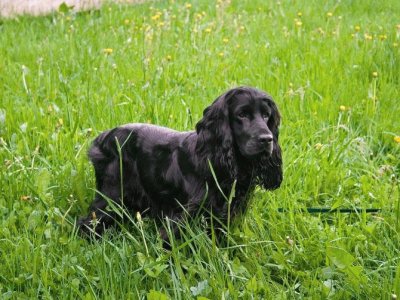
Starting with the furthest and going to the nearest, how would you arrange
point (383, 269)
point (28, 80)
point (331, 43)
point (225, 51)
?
point (331, 43)
point (225, 51)
point (28, 80)
point (383, 269)

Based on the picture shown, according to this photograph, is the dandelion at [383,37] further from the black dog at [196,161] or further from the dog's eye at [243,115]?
the dog's eye at [243,115]

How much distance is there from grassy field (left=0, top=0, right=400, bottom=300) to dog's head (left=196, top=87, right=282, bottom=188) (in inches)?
14.6

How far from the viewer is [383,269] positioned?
274cm

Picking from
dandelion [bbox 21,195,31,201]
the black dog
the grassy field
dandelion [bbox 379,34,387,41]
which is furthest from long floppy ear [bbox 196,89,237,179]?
Result: dandelion [bbox 379,34,387,41]

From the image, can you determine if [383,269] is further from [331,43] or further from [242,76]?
[331,43]

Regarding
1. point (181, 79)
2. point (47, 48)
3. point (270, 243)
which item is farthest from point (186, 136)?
point (47, 48)

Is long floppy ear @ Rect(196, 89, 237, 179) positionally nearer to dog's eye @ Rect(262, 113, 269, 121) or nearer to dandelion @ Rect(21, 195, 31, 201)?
dog's eye @ Rect(262, 113, 269, 121)

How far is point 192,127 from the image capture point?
164 inches

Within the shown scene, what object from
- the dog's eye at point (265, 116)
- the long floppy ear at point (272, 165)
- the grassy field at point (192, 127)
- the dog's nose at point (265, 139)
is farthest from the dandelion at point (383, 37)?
the dog's nose at point (265, 139)

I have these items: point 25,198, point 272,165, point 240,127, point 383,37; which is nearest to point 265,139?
point 240,127

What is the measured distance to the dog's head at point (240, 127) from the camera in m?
2.74

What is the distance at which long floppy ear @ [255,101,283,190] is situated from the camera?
296 cm

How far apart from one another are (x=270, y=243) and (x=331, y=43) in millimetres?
3598

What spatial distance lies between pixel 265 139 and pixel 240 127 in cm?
18
